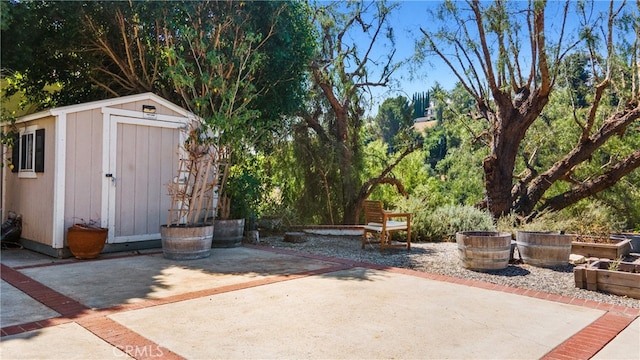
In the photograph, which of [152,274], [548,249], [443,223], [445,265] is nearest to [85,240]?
[152,274]

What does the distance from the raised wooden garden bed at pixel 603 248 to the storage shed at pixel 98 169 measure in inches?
260

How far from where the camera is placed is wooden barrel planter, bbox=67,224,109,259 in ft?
19.9

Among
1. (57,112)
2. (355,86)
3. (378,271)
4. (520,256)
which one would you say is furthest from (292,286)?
(355,86)

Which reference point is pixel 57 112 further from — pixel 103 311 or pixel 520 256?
pixel 520 256

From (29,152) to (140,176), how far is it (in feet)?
5.85

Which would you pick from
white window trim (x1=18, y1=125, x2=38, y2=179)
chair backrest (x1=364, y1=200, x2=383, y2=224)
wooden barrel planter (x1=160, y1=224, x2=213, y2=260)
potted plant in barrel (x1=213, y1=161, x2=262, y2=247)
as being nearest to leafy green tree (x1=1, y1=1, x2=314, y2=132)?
potted plant in barrel (x1=213, y1=161, x2=262, y2=247)

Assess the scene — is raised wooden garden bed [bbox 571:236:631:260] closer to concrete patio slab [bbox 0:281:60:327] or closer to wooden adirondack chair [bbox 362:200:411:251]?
wooden adirondack chair [bbox 362:200:411:251]

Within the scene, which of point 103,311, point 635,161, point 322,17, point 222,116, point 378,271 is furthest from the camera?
point 322,17

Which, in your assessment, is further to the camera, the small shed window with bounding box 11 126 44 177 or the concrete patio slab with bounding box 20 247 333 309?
the small shed window with bounding box 11 126 44 177

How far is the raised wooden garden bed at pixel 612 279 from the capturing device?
4.60m

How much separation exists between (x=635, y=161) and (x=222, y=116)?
410 inches

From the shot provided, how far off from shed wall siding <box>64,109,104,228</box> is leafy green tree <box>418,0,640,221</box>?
29.5 feet

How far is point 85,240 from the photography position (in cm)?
611

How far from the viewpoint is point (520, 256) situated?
6523 mm
